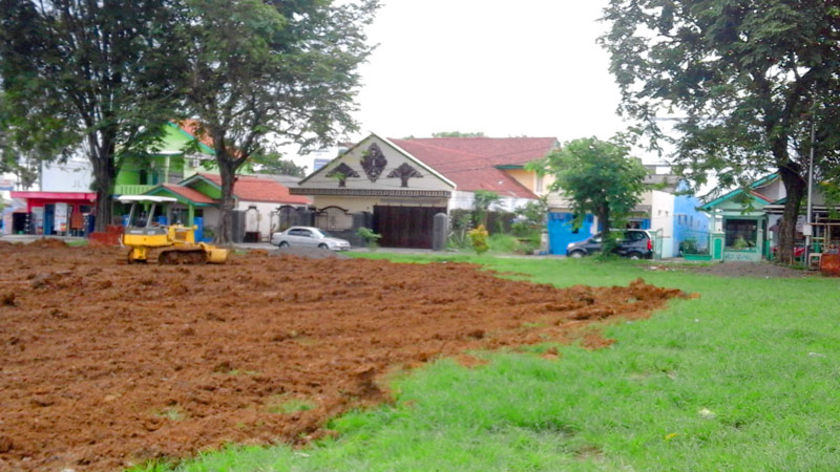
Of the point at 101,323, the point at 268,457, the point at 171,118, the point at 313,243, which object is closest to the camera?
the point at 268,457

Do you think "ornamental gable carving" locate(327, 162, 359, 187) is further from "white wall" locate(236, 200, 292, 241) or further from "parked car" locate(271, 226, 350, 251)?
"parked car" locate(271, 226, 350, 251)

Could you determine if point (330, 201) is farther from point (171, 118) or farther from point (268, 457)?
point (268, 457)

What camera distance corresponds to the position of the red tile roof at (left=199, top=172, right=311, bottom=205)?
50.8 m

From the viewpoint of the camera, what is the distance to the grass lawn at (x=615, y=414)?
6.01m

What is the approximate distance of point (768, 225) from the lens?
137ft

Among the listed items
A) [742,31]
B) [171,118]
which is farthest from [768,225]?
[171,118]

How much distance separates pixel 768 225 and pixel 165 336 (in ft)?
121

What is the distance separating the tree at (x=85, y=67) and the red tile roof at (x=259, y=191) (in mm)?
14464

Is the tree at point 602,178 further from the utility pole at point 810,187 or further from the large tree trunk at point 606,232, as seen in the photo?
the utility pole at point 810,187

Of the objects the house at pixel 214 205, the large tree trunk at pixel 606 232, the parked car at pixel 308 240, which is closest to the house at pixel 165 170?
the house at pixel 214 205

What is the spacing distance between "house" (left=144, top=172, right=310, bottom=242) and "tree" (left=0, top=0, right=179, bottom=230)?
1220 cm

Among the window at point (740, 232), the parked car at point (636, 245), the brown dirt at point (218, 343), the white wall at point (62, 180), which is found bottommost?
the brown dirt at point (218, 343)

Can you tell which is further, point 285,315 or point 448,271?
point 448,271

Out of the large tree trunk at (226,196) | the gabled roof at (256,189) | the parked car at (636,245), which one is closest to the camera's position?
the parked car at (636,245)
